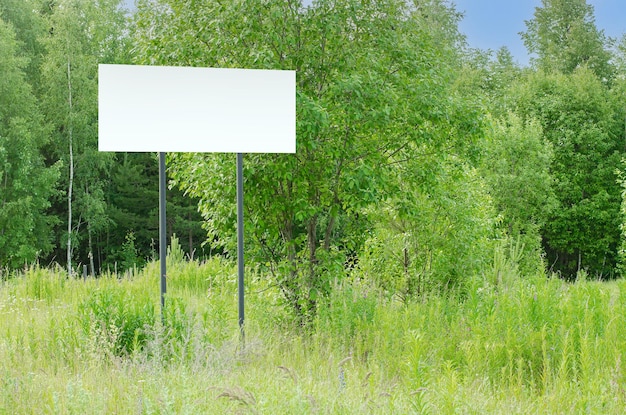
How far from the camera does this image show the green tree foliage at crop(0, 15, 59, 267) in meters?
25.6

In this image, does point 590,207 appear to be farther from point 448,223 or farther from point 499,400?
point 499,400

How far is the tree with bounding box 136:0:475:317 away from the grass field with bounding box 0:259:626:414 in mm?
668

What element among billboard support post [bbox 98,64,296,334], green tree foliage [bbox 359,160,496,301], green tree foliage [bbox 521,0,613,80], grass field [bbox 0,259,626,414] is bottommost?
grass field [bbox 0,259,626,414]

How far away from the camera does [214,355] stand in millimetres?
5707

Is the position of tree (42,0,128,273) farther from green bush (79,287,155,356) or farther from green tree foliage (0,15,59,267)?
green bush (79,287,155,356)

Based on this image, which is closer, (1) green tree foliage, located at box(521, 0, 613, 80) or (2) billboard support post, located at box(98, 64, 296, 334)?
(2) billboard support post, located at box(98, 64, 296, 334)

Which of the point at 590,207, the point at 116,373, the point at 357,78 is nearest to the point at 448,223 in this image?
the point at 357,78

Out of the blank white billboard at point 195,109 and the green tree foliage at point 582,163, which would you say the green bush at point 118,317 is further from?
the green tree foliage at point 582,163

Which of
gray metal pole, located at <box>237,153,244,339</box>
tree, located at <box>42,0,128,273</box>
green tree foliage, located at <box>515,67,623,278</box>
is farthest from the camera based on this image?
green tree foliage, located at <box>515,67,623,278</box>

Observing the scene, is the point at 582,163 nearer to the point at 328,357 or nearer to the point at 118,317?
the point at 328,357

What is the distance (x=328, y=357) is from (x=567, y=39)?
3499 cm

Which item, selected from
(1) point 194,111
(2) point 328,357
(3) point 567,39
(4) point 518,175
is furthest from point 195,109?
(3) point 567,39

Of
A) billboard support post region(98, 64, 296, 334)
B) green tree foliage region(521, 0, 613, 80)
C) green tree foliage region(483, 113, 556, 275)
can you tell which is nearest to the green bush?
billboard support post region(98, 64, 296, 334)

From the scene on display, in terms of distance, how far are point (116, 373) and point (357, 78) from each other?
3874 mm
